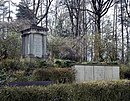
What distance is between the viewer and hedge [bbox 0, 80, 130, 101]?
597cm

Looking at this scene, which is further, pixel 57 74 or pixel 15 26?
pixel 15 26

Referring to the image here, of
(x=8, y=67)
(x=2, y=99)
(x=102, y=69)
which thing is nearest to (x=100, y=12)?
(x=102, y=69)

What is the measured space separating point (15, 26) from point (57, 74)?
14.8 metres

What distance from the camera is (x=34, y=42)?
1644cm

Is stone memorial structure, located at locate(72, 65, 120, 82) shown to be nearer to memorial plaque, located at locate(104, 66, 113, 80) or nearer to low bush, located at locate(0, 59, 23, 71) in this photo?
memorial plaque, located at locate(104, 66, 113, 80)

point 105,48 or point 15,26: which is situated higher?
point 15,26

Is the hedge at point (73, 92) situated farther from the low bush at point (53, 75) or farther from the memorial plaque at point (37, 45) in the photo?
the memorial plaque at point (37, 45)

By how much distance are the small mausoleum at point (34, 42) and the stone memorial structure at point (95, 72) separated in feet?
15.1

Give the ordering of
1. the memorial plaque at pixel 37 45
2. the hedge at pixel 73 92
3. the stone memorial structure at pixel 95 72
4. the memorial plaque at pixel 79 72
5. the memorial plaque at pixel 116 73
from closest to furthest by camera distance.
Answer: the hedge at pixel 73 92, the memorial plaque at pixel 79 72, the stone memorial structure at pixel 95 72, the memorial plaque at pixel 116 73, the memorial plaque at pixel 37 45

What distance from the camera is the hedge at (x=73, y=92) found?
5.97 metres

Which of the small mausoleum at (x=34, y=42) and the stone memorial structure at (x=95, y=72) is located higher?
the small mausoleum at (x=34, y=42)

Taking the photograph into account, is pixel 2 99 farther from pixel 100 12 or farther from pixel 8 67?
pixel 100 12

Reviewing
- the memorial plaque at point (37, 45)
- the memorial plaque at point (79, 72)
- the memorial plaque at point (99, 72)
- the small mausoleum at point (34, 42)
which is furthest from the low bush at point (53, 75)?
the memorial plaque at point (37, 45)

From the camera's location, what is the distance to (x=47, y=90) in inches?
245
